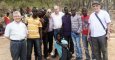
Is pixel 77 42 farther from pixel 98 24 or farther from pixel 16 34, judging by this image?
pixel 16 34

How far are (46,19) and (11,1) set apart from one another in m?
17.7

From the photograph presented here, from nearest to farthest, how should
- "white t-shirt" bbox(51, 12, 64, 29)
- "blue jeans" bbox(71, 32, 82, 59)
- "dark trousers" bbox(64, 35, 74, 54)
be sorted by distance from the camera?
"blue jeans" bbox(71, 32, 82, 59), "dark trousers" bbox(64, 35, 74, 54), "white t-shirt" bbox(51, 12, 64, 29)

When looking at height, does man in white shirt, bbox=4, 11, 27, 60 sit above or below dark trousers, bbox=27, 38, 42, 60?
above

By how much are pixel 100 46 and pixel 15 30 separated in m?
2.36

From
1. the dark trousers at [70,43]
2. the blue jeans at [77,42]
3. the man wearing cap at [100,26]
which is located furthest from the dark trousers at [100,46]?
the dark trousers at [70,43]

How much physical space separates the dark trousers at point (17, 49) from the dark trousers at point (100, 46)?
1926mm

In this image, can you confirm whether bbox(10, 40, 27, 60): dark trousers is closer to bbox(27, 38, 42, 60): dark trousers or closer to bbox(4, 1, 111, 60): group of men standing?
bbox(4, 1, 111, 60): group of men standing

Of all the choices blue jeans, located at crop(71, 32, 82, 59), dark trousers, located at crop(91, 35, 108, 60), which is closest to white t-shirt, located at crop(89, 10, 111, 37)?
dark trousers, located at crop(91, 35, 108, 60)

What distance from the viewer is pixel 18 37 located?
869cm

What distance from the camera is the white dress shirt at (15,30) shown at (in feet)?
28.3

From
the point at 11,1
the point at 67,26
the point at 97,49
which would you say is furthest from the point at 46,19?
the point at 11,1

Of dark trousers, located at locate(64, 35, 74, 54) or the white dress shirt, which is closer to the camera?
the white dress shirt

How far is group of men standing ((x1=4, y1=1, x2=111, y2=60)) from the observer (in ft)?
28.3

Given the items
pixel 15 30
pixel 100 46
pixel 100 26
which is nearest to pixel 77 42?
pixel 100 46
